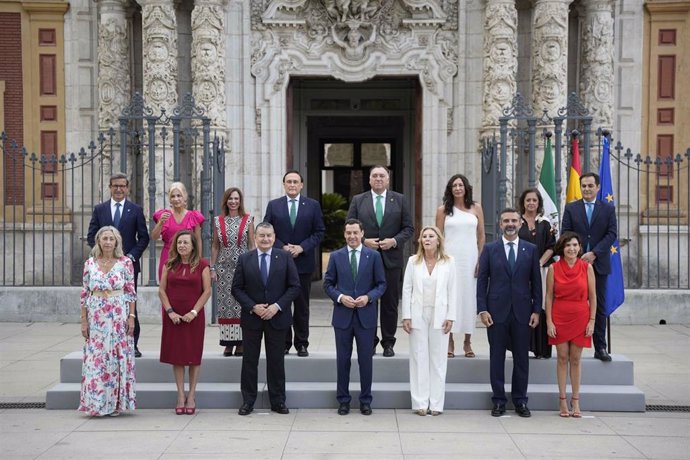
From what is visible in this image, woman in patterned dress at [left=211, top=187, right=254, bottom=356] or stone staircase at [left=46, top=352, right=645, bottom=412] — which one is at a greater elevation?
woman in patterned dress at [left=211, top=187, right=254, bottom=356]

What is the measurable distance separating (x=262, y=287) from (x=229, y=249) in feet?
3.83

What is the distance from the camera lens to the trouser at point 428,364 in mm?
8984

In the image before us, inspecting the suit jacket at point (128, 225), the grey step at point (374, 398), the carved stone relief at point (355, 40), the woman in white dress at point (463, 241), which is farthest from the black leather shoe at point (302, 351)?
the carved stone relief at point (355, 40)

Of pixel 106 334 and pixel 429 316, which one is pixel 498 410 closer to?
pixel 429 316

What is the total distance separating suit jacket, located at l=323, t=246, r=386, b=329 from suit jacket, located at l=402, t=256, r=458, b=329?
284mm

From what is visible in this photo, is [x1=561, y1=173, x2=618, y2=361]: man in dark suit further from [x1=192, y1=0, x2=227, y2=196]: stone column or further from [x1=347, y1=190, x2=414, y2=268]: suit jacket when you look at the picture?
[x1=192, y1=0, x2=227, y2=196]: stone column

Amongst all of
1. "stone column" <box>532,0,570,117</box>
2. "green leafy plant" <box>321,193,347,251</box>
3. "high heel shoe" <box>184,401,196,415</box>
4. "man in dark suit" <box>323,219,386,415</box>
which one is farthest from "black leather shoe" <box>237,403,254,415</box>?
"green leafy plant" <box>321,193,347,251</box>

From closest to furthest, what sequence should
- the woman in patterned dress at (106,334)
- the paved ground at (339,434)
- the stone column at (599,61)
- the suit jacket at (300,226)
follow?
1. the paved ground at (339,434)
2. the woman in patterned dress at (106,334)
3. the suit jacket at (300,226)
4. the stone column at (599,61)

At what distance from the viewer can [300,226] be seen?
10102 millimetres

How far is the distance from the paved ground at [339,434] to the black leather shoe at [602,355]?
60 cm

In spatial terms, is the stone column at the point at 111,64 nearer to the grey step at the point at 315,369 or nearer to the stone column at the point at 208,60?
the stone column at the point at 208,60

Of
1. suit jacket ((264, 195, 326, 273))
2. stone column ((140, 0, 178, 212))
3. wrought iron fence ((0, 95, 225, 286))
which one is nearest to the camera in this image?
suit jacket ((264, 195, 326, 273))

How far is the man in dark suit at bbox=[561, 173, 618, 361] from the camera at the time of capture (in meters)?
9.67

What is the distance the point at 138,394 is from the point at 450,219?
372 cm
